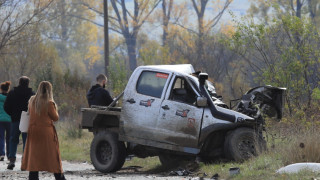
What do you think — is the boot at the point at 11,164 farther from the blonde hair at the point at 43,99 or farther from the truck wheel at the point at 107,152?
the blonde hair at the point at 43,99

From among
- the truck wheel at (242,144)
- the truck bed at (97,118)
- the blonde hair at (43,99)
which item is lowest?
the truck wheel at (242,144)

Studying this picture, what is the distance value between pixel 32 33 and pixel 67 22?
44.6 metres

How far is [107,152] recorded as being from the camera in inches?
565

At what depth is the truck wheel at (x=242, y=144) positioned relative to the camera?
42.7 ft

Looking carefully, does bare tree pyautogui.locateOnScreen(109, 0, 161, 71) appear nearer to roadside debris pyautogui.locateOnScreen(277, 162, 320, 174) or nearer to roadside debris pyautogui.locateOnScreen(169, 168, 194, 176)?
roadside debris pyautogui.locateOnScreen(169, 168, 194, 176)

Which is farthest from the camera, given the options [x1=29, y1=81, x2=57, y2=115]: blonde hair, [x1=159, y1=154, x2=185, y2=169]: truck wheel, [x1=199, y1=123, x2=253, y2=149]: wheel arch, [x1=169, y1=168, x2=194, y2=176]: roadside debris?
[x1=159, y1=154, x2=185, y2=169]: truck wheel

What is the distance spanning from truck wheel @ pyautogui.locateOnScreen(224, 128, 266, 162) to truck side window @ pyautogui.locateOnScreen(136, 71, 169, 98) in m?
1.56

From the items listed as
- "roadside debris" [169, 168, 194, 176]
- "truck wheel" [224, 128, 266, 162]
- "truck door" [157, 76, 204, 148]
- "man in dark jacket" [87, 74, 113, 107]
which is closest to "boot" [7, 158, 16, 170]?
"man in dark jacket" [87, 74, 113, 107]

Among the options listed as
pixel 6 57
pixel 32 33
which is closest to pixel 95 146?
pixel 32 33

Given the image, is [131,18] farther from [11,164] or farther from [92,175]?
[92,175]

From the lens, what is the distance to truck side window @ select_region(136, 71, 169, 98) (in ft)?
44.5

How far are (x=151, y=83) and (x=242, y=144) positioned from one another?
2.06m

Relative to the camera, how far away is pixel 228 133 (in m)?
13.3

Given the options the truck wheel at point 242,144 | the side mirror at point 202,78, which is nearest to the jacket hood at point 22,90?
the side mirror at point 202,78
